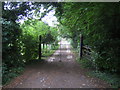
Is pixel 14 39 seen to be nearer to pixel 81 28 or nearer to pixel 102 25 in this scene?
pixel 81 28

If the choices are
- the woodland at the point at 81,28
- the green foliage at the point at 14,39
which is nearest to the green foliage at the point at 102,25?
the woodland at the point at 81,28

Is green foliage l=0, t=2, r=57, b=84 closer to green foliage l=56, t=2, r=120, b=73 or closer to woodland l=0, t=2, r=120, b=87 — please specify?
woodland l=0, t=2, r=120, b=87

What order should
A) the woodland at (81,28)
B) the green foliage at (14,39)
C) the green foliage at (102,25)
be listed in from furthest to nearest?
the green foliage at (14,39) < the woodland at (81,28) < the green foliage at (102,25)

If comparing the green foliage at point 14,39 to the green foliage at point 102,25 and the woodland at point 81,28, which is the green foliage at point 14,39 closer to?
the woodland at point 81,28

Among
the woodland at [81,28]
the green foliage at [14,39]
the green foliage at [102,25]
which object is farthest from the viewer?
the green foliage at [14,39]

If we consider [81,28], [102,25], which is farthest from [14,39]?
Result: [102,25]

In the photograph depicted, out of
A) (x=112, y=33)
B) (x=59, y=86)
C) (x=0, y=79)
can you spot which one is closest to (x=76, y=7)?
(x=112, y=33)

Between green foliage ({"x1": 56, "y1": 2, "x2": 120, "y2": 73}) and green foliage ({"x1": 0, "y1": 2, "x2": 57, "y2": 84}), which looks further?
green foliage ({"x1": 0, "y1": 2, "x2": 57, "y2": 84})

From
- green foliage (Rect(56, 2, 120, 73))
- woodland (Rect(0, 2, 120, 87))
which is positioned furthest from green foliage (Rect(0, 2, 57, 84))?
green foliage (Rect(56, 2, 120, 73))

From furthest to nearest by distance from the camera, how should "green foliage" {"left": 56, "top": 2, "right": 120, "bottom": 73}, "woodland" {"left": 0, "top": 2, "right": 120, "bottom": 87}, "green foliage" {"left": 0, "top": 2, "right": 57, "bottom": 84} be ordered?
"green foliage" {"left": 0, "top": 2, "right": 57, "bottom": 84}
"woodland" {"left": 0, "top": 2, "right": 120, "bottom": 87}
"green foliage" {"left": 56, "top": 2, "right": 120, "bottom": 73}

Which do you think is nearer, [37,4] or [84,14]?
[84,14]

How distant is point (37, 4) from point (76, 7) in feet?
11.3

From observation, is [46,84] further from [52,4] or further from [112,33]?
[52,4]

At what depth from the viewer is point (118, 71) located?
3.55m
